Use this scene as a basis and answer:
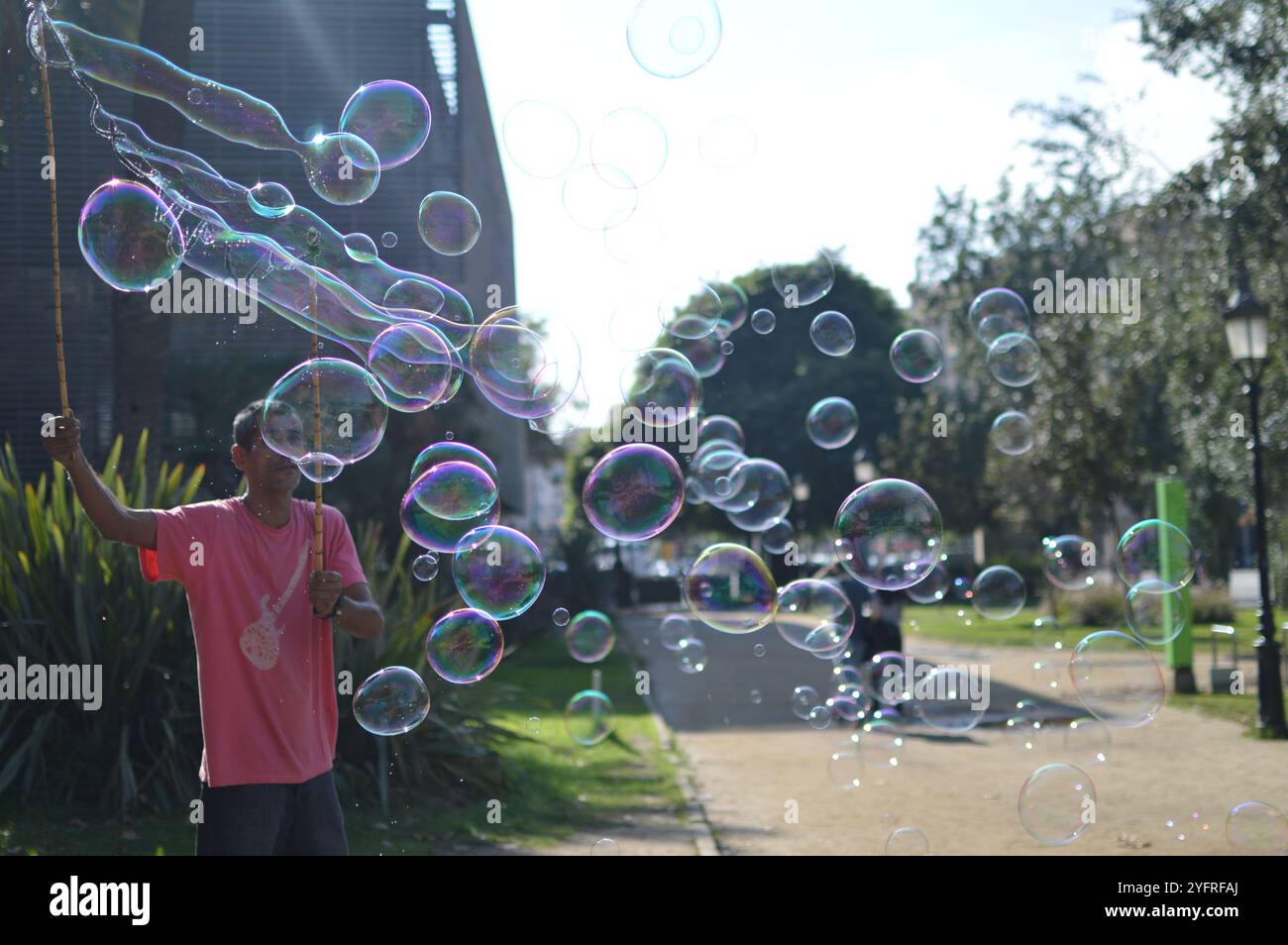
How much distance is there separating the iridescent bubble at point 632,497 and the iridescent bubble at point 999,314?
4.00m

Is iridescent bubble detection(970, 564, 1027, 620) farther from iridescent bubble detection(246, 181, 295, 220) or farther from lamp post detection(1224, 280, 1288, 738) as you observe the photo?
iridescent bubble detection(246, 181, 295, 220)

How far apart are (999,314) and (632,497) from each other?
438 cm

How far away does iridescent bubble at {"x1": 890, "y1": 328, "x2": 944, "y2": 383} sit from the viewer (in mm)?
9430

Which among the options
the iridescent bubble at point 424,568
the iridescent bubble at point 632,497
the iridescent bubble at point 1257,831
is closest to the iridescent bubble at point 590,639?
the iridescent bubble at point 632,497

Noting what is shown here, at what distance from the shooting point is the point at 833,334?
9477mm

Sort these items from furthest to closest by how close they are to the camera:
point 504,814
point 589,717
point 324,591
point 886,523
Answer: point 589,717, point 504,814, point 886,523, point 324,591

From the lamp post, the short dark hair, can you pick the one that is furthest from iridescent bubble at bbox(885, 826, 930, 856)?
the lamp post

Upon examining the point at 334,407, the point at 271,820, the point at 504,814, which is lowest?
the point at 504,814

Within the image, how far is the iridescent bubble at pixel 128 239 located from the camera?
17.1 ft

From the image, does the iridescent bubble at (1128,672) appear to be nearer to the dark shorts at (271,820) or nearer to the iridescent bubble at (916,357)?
the iridescent bubble at (916,357)

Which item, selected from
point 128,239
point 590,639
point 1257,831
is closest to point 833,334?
point 590,639

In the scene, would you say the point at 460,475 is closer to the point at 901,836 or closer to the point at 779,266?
the point at 901,836

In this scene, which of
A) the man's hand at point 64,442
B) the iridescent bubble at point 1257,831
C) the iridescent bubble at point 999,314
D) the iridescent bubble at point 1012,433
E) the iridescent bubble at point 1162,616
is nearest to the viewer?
the man's hand at point 64,442

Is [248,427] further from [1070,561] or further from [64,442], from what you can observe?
[1070,561]
